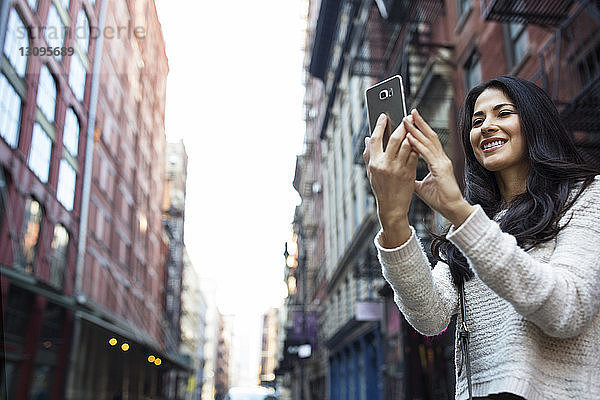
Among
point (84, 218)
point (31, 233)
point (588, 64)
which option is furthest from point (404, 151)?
point (84, 218)

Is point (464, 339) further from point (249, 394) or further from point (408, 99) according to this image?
point (249, 394)

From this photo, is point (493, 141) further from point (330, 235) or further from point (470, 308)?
point (330, 235)

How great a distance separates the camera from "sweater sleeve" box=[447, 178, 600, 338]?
169 cm

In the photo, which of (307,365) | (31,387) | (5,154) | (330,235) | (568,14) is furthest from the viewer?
(307,365)

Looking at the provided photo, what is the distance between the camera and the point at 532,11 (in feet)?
33.7

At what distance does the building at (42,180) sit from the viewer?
60.5 feet

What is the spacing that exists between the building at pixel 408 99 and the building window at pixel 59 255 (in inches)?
446

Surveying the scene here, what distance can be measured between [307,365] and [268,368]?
408ft

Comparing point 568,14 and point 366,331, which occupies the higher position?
point 568,14

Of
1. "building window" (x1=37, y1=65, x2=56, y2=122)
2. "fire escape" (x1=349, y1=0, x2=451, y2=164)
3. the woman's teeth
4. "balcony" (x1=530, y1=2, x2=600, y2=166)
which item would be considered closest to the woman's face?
the woman's teeth

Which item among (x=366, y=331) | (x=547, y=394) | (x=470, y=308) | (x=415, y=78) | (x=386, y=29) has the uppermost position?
(x=386, y=29)

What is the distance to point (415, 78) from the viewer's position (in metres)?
17.0

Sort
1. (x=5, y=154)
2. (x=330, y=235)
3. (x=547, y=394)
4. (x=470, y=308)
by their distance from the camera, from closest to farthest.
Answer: (x=547, y=394) → (x=470, y=308) → (x=5, y=154) → (x=330, y=235)

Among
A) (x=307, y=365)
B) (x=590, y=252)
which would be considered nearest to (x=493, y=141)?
(x=590, y=252)
